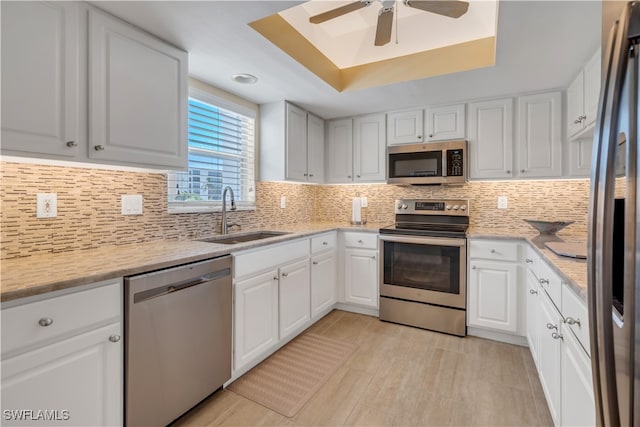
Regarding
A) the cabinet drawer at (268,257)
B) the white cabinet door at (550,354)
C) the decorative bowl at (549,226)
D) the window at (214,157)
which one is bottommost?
the white cabinet door at (550,354)

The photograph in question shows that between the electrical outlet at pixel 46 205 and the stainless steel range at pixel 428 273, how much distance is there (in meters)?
2.43

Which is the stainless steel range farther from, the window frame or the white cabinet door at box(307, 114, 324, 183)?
the window frame

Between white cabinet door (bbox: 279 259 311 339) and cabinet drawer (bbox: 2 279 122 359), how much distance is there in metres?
1.24

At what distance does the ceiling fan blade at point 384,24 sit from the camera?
174 cm

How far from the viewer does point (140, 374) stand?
1.42 m

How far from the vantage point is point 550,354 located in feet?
5.24

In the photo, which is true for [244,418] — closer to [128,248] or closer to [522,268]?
[128,248]

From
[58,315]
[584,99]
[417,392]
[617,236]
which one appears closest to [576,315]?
[617,236]

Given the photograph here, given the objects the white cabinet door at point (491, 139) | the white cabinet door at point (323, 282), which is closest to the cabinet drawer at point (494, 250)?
the white cabinet door at point (491, 139)

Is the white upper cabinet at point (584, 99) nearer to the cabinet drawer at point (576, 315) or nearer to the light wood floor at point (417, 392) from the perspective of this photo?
the cabinet drawer at point (576, 315)

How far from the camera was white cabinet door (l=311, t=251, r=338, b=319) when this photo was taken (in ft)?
9.36

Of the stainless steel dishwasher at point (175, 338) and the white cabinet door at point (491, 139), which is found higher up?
the white cabinet door at point (491, 139)

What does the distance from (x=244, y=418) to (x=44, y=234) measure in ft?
4.65

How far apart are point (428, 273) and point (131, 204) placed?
2.43 meters
